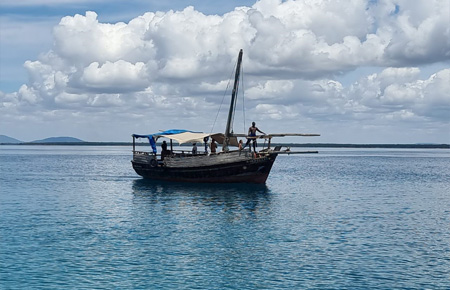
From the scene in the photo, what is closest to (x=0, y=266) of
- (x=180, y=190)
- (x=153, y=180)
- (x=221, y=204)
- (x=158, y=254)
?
(x=158, y=254)

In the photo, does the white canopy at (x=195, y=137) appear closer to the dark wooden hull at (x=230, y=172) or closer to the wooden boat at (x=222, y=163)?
the wooden boat at (x=222, y=163)

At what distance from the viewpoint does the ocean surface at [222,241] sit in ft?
62.5

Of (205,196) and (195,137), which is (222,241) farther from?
(195,137)

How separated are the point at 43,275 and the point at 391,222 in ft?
67.6

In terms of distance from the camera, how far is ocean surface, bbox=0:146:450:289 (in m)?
19.0

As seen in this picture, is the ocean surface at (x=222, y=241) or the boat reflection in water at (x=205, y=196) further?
the boat reflection in water at (x=205, y=196)

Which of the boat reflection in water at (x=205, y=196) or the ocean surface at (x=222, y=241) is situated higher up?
the boat reflection in water at (x=205, y=196)

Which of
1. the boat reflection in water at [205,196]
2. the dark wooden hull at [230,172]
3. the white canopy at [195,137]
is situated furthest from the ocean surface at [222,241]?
the white canopy at [195,137]

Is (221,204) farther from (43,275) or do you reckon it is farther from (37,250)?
(43,275)

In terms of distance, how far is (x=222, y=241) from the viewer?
83.8ft

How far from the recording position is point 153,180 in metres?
57.8

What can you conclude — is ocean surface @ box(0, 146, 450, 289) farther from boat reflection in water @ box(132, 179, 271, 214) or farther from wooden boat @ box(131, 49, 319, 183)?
wooden boat @ box(131, 49, 319, 183)

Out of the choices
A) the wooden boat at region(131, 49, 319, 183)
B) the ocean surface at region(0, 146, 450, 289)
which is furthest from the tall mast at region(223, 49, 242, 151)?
the ocean surface at region(0, 146, 450, 289)

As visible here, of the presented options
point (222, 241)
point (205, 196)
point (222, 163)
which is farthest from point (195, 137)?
point (222, 241)
